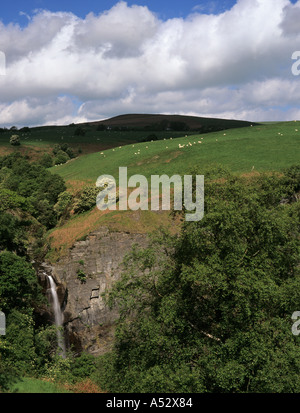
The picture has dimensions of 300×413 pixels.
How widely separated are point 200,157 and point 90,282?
35.9 meters

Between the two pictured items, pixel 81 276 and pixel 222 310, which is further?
pixel 81 276

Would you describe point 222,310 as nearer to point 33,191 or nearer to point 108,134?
point 33,191

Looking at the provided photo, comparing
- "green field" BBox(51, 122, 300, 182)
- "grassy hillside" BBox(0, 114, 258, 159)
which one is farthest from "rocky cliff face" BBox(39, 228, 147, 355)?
"grassy hillside" BBox(0, 114, 258, 159)

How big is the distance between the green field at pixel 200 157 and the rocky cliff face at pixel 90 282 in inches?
711

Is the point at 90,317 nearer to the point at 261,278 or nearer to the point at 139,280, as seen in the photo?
the point at 139,280

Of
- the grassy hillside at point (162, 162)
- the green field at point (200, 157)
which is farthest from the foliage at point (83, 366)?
the green field at point (200, 157)

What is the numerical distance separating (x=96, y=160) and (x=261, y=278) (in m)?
66.8

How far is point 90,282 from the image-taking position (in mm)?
40312

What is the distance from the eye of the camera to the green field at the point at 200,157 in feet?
197

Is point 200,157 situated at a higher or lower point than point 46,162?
lower

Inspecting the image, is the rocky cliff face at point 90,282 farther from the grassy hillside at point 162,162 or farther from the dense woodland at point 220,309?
the dense woodland at point 220,309

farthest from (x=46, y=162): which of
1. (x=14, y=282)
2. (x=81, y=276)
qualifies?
(x=14, y=282)

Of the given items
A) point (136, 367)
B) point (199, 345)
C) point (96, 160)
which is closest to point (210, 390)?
point (199, 345)

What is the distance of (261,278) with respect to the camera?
66.1 feet
